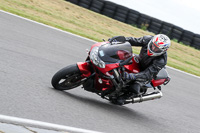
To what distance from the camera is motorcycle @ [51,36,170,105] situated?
551cm

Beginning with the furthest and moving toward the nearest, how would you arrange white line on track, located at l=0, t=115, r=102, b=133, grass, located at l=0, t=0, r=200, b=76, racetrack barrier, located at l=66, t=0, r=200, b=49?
1. racetrack barrier, located at l=66, t=0, r=200, b=49
2. grass, located at l=0, t=0, r=200, b=76
3. white line on track, located at l=0, t=115, r=102, b=133

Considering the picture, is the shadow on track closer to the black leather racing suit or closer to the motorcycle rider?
the motorcycle rider

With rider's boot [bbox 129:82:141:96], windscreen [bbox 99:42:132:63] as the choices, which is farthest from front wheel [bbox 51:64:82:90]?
rider's boot [bbox 129:82:141:96]

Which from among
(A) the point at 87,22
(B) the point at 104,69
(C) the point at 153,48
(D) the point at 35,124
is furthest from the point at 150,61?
(A) the point at 87,22

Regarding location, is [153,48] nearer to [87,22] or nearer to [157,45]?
[157,45]

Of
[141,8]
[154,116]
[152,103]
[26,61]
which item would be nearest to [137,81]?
[154,116]

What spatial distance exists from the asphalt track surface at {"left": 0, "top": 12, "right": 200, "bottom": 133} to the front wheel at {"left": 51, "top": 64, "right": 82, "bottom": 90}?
0.13 m

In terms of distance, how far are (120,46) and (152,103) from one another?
2285mm

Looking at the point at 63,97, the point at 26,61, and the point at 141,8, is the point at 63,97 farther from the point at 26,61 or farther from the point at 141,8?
the point at 141,8

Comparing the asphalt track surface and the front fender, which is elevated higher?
the front fender

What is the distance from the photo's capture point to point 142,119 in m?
6.21

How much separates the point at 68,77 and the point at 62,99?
0.40m

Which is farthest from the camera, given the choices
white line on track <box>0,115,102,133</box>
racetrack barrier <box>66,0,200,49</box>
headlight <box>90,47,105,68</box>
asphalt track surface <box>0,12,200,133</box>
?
racetrack barrier <box>66,0,200,49</box>

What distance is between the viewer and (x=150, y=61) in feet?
19.9
